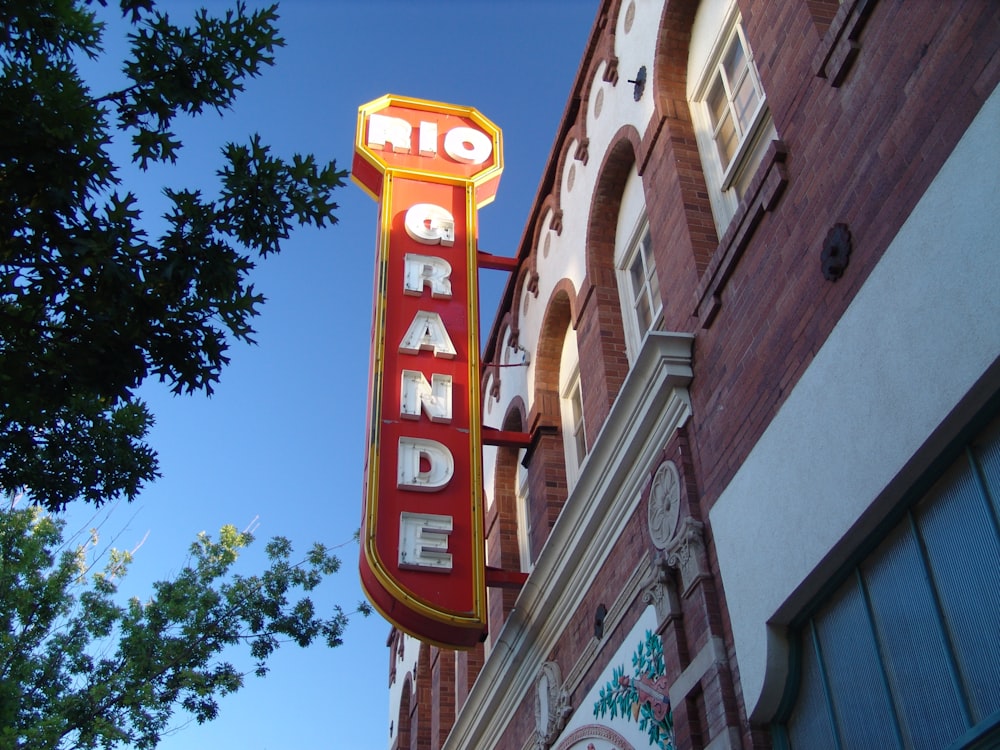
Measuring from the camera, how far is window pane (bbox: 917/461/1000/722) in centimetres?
528

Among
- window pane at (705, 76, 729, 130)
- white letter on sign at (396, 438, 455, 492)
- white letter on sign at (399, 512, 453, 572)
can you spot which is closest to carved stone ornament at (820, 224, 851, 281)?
window pane at (705, 76, 729, 130)

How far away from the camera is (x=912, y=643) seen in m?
5.88

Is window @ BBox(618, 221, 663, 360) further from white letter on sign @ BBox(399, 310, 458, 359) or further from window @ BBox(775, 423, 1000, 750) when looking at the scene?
window @ BBox(775, 423, 1000, 750)

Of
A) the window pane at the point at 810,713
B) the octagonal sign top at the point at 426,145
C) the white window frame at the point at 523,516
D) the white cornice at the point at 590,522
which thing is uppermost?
the octagonal sign top at the point at 426,145

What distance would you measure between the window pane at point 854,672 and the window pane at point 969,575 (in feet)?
2.33

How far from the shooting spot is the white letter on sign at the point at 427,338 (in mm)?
13062

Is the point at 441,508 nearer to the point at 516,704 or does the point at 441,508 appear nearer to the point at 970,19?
the point at 516,704

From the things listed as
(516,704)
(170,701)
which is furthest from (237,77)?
(170,701)

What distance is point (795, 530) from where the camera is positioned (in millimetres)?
6836

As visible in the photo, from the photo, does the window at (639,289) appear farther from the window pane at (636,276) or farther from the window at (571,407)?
the window at (571,407)

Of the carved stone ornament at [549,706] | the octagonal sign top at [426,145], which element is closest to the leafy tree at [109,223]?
the carved stone ornament at [549,706]

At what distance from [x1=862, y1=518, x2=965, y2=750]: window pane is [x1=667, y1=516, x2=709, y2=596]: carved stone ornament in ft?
6.08

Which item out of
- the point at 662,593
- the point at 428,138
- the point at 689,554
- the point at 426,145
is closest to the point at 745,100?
the point at 689,554

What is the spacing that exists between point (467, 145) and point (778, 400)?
10.0m
